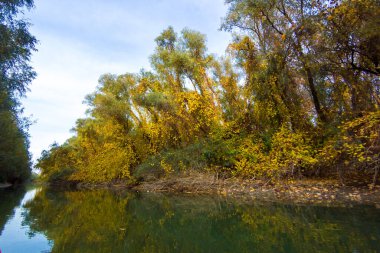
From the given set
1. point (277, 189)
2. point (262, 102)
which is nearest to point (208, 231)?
point (277, 189)

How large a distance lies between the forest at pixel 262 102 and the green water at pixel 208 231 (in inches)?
164

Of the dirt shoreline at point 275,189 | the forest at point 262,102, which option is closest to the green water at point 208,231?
the dirt shoreline at point 275,189

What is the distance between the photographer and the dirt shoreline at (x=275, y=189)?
10509 millimetres

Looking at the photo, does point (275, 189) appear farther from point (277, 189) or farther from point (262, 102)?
point (262, 102)

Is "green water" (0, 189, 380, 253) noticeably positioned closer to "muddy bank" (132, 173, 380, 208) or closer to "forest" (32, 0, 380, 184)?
"muddy bank" (132, 173, 380, 208)

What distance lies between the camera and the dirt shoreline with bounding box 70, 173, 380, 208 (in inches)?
414

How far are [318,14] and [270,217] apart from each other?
902cm

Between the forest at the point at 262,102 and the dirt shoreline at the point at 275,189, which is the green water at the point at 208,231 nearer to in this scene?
the dirt shoreline at the point at 275,189

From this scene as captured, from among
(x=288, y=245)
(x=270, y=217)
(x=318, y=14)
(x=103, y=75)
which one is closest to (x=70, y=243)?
(x=288, y=245)

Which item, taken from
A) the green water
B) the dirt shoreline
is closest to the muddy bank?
the dirt shoreline

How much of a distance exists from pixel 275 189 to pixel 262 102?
19.1 feet

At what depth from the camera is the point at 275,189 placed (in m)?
13.7

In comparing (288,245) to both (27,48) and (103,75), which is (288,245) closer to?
(27,48)

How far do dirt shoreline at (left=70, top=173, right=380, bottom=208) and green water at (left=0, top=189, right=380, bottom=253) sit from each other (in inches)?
73.7
